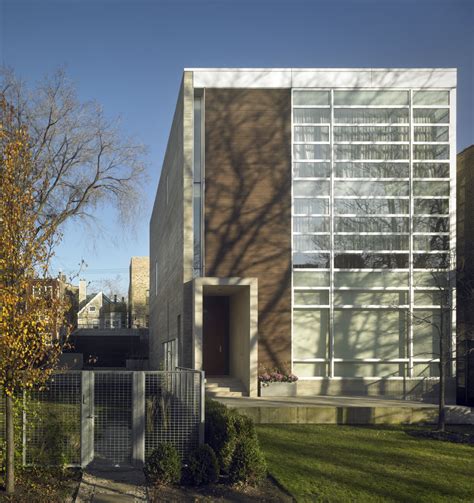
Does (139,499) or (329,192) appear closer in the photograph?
(139,499)

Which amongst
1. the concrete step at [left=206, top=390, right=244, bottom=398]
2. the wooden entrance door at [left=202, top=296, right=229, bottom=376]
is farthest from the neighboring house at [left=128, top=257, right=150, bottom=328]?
the concrete step at [left=206, top=390, right=244, bottom=398]

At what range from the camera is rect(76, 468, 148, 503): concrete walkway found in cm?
870

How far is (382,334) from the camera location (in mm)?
19797

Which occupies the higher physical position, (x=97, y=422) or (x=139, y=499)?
(x=97, y=422)

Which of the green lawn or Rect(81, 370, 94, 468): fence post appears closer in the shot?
the green lawn

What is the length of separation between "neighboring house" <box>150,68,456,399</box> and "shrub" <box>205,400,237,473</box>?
869cm

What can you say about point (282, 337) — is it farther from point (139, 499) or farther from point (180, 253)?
point (139, 499)

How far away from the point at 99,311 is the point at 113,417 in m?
80.7

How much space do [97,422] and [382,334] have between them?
11787mm

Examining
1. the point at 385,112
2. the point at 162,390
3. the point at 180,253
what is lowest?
the point at 162,390

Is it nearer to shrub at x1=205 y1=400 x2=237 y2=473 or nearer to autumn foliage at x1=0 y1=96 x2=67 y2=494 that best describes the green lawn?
shrub at x1=205 y1=400 x2=237 y2=473

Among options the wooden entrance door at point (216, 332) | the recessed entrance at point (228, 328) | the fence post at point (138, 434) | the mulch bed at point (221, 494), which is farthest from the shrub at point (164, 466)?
the wooden entrance door at point (216, 332)

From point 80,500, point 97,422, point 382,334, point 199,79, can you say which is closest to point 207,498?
point 80,500

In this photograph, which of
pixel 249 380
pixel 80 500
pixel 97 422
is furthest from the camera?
pixel 249 380
